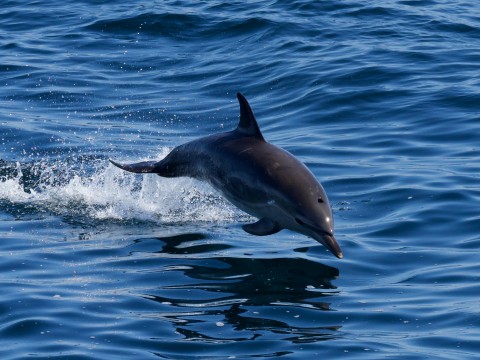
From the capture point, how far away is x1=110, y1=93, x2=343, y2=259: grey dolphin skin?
9.98m

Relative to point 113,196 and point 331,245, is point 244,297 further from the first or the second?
point 113,196

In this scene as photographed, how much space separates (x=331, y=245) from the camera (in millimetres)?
9766

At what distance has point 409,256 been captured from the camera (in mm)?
10945

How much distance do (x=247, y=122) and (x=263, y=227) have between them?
121 cm

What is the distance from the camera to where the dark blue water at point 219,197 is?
9.05 meters

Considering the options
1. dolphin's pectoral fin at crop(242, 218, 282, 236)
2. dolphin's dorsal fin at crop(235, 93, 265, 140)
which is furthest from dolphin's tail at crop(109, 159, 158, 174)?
dolphin's pectoral fin at crop(242, 218, 282, 236)

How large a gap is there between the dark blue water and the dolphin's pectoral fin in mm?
446

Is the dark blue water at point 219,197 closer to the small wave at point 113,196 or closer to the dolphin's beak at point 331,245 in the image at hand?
the small wave at point 113,196

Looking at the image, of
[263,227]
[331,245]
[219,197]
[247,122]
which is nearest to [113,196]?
[219,197]

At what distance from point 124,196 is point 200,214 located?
3.57ft

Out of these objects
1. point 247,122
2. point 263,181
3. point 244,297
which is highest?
point 247,122

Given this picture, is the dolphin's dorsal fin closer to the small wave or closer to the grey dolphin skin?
the grey dolphin skin

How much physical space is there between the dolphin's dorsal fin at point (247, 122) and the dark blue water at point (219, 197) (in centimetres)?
116

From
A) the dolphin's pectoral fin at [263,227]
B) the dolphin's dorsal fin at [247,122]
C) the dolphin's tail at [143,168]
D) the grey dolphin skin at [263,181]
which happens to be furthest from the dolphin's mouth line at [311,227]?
the dolphin's tail at [143,168]
